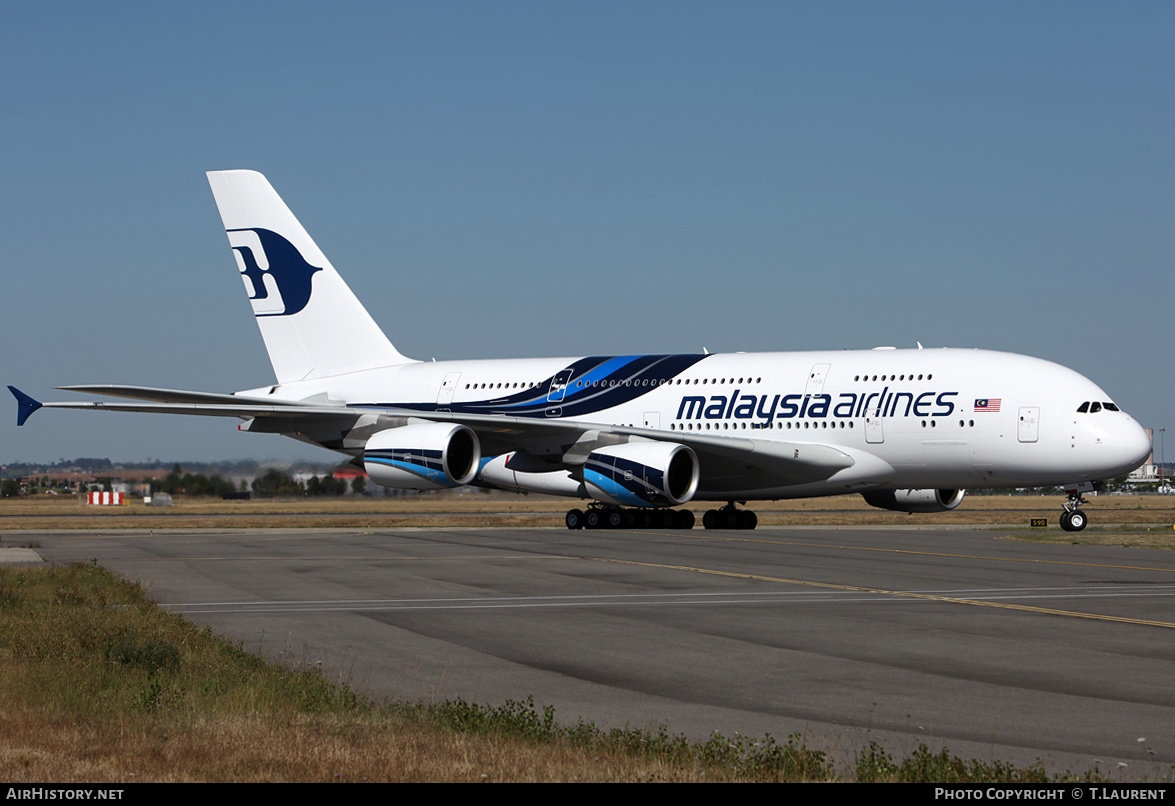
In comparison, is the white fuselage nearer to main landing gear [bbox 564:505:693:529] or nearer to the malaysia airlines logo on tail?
main landing gear [bbox 564:505:693:529]

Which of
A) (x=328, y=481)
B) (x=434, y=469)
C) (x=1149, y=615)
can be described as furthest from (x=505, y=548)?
(x=328, y=481)

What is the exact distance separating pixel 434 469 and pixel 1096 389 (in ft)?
54.3

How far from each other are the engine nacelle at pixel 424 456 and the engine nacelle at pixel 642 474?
3.26 m

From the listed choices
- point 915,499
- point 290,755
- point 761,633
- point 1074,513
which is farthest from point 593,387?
point 290,755

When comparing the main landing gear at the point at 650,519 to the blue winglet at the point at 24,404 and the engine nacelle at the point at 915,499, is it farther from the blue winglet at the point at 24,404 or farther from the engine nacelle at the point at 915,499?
the blue winglet at the point at 24,404

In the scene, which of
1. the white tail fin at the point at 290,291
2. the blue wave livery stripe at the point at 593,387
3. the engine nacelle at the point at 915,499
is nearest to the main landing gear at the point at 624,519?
the blue wave livery stripe at the point at 593,387

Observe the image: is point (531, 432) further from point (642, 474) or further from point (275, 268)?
point (275, 268)

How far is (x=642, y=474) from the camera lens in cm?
3306

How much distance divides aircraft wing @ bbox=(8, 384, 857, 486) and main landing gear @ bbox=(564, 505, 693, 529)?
1.86 metres

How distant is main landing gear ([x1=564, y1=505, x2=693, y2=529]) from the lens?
36500mm

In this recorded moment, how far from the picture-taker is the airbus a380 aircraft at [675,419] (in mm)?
31891

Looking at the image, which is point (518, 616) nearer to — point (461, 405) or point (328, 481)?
point (461, 405)

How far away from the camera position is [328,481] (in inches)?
3127
